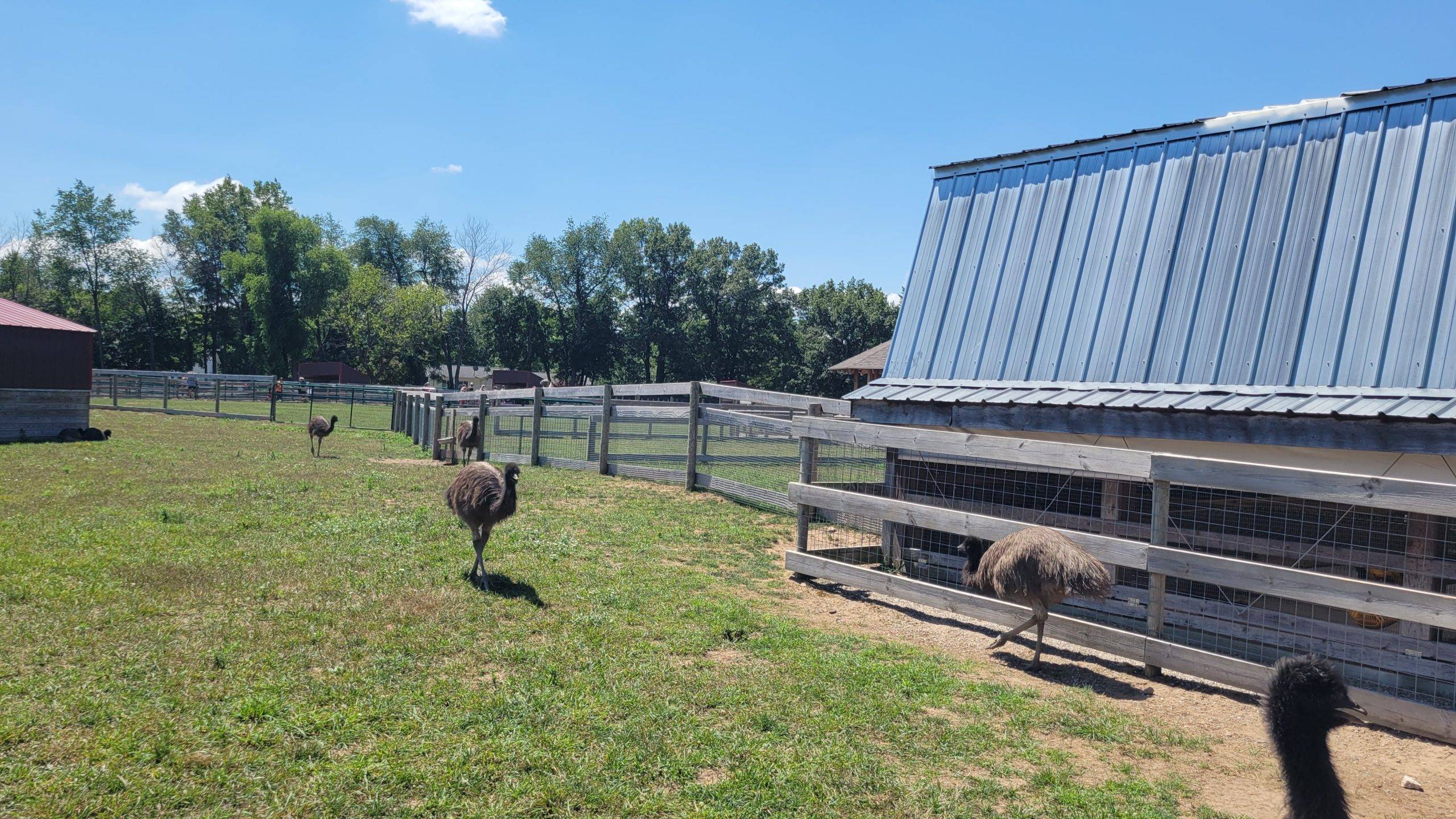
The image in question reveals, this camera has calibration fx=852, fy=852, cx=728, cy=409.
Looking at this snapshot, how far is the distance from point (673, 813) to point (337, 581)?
191 inches

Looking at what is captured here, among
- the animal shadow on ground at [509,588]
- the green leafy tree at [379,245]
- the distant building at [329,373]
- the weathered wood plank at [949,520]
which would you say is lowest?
the distant building at [329,373]

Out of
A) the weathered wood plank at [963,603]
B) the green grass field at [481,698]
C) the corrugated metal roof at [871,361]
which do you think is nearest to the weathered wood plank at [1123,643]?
the weathered wood plank at [963,603]

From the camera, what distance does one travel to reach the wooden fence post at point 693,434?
14164mm

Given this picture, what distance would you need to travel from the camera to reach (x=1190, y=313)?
8.43 m

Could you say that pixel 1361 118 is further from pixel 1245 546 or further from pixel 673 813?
pixel 673 813

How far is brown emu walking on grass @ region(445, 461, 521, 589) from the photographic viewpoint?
26.2ft

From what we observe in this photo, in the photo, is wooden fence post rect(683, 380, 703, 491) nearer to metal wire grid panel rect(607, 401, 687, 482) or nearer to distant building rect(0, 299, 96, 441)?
metal wire grid panel rect(607, 401, 687, 482)

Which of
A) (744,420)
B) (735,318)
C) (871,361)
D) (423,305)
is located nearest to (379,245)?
(423,305)

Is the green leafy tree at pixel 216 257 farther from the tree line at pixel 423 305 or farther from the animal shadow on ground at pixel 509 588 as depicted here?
the animal shadow on ground at pixel 509 588

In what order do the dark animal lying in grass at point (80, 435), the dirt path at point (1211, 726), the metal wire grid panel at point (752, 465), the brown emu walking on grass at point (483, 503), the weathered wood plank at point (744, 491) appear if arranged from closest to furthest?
the dirt path at point (1211, 726) → the brown emu walking on grass at point (483, 503) → the weathered wood plank at point (744, 491) → the metal wire grid panel at point (752, 465) → the dark animal lying in grass at point (80, 435)

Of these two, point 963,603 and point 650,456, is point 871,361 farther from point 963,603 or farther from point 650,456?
point 963,603

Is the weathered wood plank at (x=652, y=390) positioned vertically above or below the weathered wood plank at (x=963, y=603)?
above

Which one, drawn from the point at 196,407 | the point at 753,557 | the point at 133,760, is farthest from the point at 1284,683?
the point at 196,407

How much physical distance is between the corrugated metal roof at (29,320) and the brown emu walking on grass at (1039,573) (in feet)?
76.2
